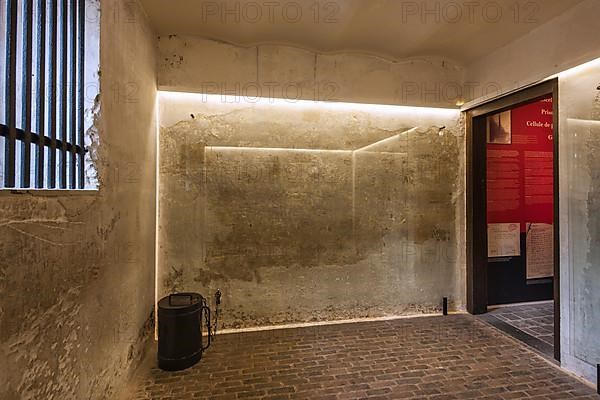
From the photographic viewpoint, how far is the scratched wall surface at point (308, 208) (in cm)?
350

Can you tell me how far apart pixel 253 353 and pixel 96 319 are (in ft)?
4.96

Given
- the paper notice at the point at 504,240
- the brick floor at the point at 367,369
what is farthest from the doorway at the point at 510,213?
the brick floor at the point at 367,369

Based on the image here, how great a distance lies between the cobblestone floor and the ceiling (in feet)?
10.1

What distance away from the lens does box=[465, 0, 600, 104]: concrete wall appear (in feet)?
8.51

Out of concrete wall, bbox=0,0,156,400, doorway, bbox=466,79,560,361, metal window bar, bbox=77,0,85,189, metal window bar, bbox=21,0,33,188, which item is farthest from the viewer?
doorway, bbox=466,79,560,361

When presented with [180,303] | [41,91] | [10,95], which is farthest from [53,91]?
[180,303]

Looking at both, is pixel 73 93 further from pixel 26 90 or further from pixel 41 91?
pixel 26 90

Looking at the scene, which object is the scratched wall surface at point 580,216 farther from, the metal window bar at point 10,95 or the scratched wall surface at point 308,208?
the metal window bar at point 10,95

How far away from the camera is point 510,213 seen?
14.3 feet

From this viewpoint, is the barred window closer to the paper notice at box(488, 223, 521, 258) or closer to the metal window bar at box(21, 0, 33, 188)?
the metal window bar at box(21, 0, 33, 188)

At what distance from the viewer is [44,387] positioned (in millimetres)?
1476

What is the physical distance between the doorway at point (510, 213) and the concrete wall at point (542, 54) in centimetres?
38

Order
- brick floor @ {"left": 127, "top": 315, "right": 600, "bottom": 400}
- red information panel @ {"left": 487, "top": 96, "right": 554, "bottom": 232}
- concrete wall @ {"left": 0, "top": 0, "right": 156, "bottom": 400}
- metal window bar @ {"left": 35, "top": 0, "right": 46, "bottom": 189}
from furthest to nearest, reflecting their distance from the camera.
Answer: red information panel @ {"left": 487, "top": 96, "right": 554, "bottom": 232} < brick floor @ {"left": 127, "top": 315, "right": 600, "bottom": 400} < metal window bar @ {"left": 35, "top": 0, "right": 46, "bottom": 189} < concrete wall @ {"left": 0, "top": 0, "right": 156, "bottom": 400}

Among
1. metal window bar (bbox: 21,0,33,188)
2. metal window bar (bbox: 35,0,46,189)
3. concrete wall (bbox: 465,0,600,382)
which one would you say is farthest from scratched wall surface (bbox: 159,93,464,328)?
metal window bar (bbox: 21,0,33,188)
